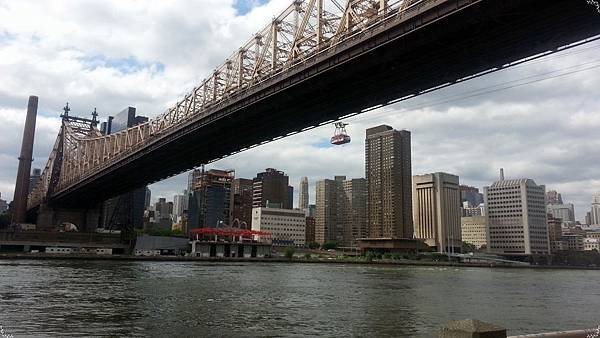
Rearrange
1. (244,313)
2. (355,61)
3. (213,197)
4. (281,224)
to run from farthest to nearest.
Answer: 1. (213,197)
2. (281,224)
3. (355,61)
4. (244,313)

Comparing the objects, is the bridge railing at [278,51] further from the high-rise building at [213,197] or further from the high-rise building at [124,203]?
the high-rise building at [213,197]

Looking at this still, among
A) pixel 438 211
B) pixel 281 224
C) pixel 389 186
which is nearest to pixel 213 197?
pixel 281 224

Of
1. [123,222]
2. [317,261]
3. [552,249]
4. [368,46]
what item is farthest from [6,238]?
[552,249]

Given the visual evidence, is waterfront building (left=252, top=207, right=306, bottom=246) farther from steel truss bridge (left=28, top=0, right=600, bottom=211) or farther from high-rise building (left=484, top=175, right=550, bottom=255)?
steel truss bridge (left=28, top=0, right=600, bottom=211)

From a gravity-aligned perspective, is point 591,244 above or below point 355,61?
below

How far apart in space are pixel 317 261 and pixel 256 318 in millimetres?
90530

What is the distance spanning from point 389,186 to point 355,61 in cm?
14661

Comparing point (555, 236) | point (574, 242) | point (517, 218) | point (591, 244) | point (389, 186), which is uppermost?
point (389, 186)

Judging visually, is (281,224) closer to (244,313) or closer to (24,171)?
(24,171)

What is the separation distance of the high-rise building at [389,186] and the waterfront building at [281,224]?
24.7 m

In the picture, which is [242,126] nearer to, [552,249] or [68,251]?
[68,251]

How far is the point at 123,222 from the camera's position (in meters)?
103

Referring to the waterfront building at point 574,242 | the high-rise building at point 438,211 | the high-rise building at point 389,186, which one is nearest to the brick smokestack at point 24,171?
Answer: the high-rise building at point 389,186

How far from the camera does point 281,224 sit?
174 m
